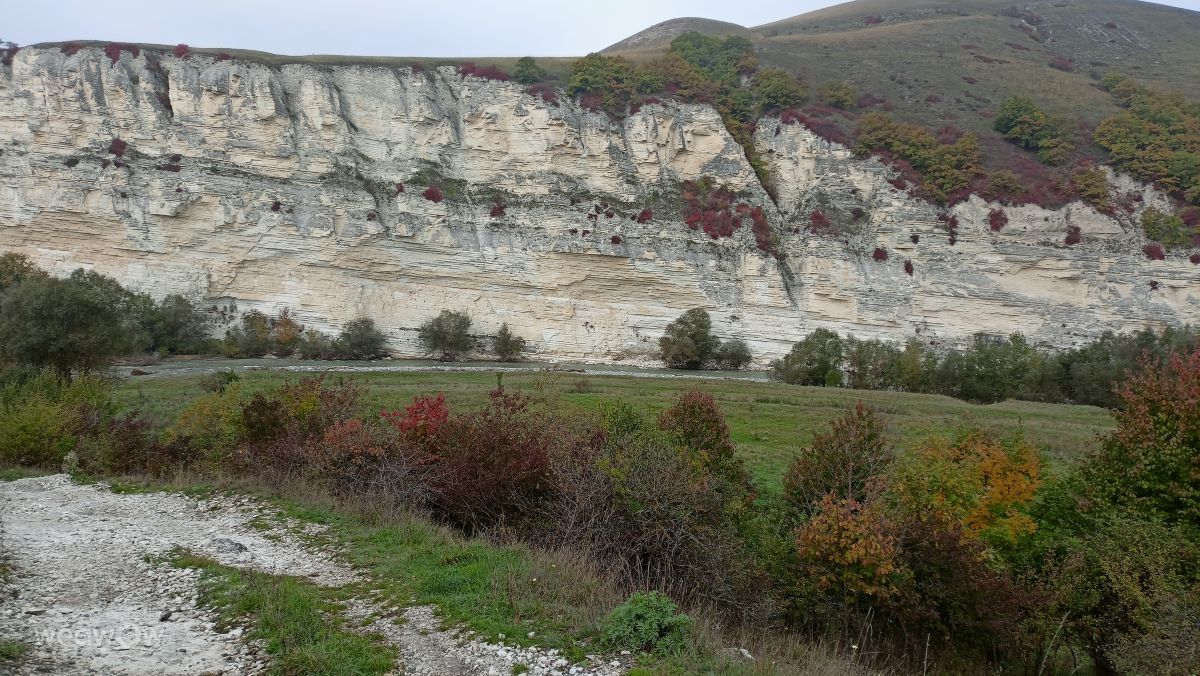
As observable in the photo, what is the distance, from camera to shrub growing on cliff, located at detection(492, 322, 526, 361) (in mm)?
51750

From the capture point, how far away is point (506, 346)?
5178cm

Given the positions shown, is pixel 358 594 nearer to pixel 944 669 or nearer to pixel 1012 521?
pixel 944 669

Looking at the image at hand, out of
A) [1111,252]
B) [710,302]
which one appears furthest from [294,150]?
[1111,252]

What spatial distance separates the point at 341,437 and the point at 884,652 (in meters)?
9.27

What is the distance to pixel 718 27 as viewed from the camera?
11269 centimetres

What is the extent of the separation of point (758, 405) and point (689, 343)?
21.3 m

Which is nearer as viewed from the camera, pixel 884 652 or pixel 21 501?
pixel 884 652

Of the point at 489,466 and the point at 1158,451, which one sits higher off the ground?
the point at 1158,451

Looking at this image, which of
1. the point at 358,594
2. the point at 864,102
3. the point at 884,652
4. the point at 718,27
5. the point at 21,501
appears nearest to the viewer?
the point at 358,594

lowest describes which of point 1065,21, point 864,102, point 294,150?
point 294,150

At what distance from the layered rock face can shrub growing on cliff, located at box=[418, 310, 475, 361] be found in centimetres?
211

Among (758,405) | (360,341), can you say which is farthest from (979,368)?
(360,341)

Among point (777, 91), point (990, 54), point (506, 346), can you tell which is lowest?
point (506, 346)

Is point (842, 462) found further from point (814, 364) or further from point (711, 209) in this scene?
point (711, 209)
